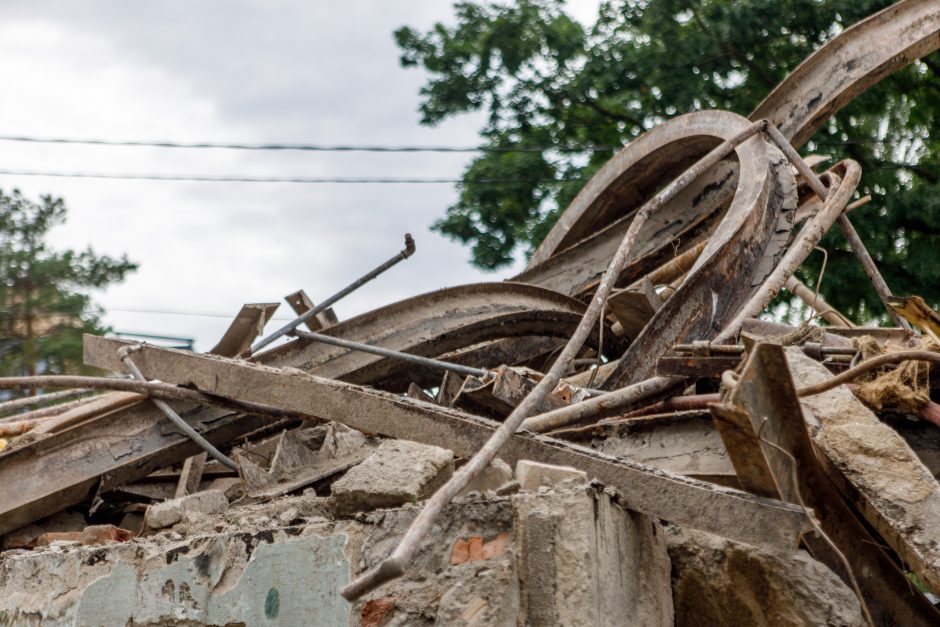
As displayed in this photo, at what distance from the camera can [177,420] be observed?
413cm

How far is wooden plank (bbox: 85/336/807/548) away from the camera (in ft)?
8.02

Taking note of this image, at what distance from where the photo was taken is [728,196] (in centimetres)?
563

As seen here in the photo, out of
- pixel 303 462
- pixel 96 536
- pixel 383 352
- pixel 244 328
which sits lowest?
pixel 96 536

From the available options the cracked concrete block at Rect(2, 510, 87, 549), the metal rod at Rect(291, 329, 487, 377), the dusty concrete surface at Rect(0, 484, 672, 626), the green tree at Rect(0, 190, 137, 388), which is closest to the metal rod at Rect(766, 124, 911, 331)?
the metal rod at Rect(291, 329, 487, 377)

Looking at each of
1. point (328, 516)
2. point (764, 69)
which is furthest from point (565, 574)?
point (764, 69)

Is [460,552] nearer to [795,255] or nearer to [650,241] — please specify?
[795,255]

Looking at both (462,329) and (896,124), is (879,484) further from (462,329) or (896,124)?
(896,124)

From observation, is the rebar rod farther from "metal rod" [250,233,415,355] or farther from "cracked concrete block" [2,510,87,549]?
"cracked concrete block" [2,510,87,549]

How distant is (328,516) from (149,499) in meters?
1.86

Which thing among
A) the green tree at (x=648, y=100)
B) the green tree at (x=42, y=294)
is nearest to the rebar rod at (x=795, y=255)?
the green tree at (x=648, y=100)

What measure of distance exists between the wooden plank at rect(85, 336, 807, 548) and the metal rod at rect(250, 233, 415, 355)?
645 mm

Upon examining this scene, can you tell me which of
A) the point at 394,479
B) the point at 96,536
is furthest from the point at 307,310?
the point at 394,479

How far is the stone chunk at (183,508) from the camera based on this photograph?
3361 millimetres

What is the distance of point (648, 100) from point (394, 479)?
9.72 metres
